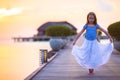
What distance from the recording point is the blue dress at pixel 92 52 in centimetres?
1264

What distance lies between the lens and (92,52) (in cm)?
1265

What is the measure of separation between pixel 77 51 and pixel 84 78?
1.23 metres

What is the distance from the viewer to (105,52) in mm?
12836

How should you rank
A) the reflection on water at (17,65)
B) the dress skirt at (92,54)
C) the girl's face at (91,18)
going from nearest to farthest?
the girl's face at (91,18), the dress skirt at (92,54), the reflection on water at (17,65)

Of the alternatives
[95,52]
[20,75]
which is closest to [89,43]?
[95,52]

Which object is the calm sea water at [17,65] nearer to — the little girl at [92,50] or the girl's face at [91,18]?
the little girl at [92,50]

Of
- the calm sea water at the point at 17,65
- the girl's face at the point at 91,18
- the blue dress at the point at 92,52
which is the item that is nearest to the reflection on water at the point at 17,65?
the calm sea water at the point at 17,65

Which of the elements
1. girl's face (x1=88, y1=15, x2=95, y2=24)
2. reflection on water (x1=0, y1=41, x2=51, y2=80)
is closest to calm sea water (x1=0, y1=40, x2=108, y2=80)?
reflection on water (x1=0, y1=41, x2=51, y2=80)

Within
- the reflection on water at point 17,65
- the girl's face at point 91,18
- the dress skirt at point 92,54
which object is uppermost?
the girl's face at point 91,18

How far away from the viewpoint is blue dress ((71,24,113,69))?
12641 mm

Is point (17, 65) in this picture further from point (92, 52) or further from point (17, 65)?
point (92, 52)

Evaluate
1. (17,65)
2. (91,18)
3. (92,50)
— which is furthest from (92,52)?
(17,65)

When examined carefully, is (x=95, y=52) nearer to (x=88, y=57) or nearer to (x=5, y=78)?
(x=88, y=57)

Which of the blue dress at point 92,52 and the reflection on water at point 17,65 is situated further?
the reflection on water at point 17,65
